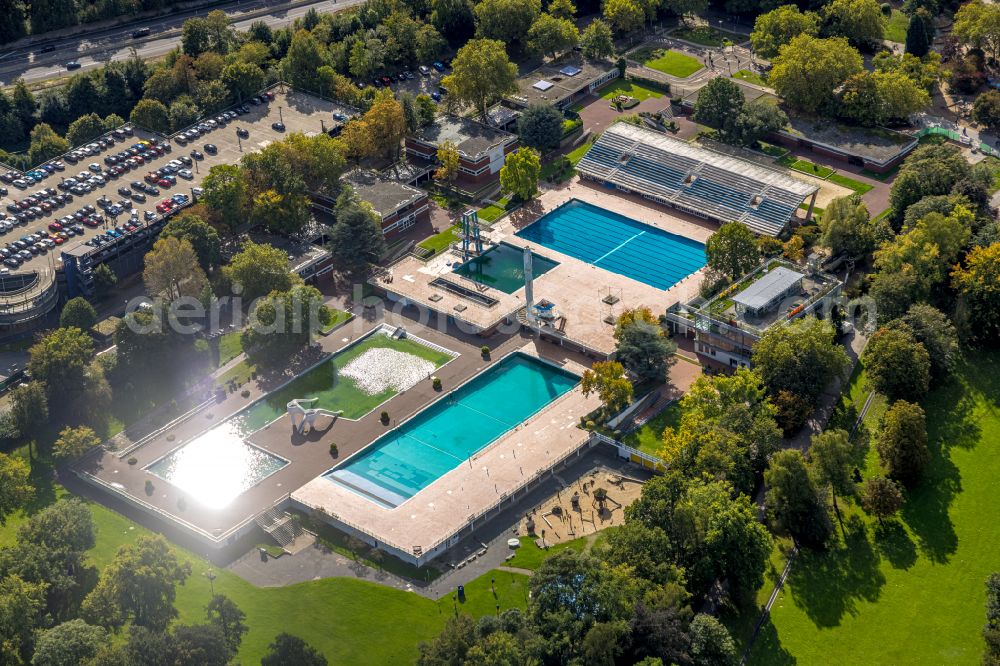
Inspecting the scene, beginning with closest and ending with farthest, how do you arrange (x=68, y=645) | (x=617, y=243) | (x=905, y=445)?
(x=68, y=645), (x=905, y=445), (x=617, y=243)

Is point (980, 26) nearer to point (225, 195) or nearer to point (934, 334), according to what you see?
point (934, 334)

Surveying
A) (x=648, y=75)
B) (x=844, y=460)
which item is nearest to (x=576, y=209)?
(x=648, y=75)

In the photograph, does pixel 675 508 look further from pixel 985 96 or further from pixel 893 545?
pixel 985 96

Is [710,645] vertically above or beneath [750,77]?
beneath

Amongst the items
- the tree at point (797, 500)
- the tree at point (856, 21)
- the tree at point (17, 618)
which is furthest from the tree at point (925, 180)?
the tree at point (17, 618)

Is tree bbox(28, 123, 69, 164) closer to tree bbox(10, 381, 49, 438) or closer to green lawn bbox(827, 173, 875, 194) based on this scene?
tree bbox(10, 381, 49, 438)

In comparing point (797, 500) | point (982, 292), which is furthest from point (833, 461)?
point (982, 292)

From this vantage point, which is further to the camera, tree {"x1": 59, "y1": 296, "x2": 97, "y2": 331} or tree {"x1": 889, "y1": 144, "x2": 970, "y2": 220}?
tree {"x1": 889, "y1": 144, "x2": 970, "y2": 220}

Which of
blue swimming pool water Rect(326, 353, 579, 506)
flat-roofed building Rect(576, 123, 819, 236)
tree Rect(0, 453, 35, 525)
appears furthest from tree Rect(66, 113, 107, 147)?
blue swimming pool water Rect(326, 353, 579, 506)
